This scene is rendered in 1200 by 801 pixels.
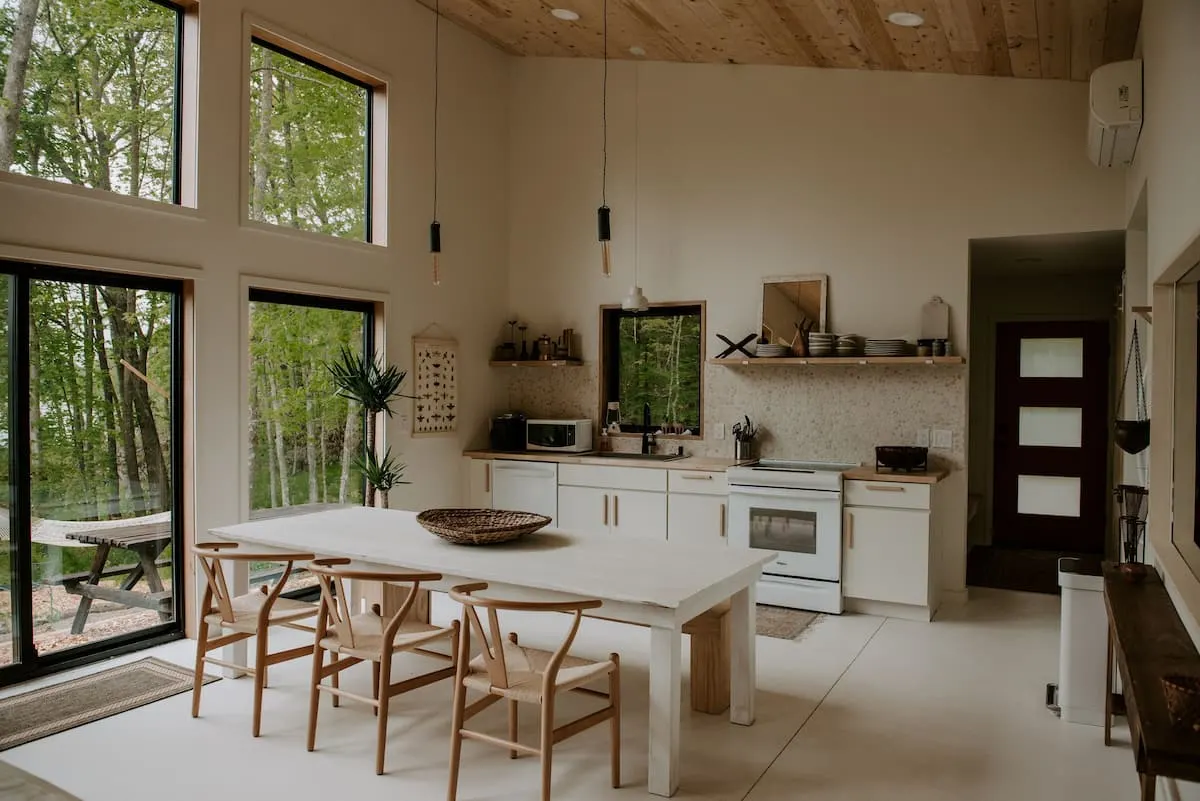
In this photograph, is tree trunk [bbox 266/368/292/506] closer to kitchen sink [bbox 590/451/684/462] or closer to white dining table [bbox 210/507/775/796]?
white dining table [bbox 210/507/775/796]

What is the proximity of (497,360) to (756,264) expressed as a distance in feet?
6.96

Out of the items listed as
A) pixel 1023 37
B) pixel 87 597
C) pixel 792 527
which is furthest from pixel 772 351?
pixel 87 597

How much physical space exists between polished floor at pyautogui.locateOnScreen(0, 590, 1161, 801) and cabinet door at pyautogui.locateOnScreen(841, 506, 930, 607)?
822 millimetres

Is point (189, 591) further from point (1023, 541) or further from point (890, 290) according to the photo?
point (1023, 541)

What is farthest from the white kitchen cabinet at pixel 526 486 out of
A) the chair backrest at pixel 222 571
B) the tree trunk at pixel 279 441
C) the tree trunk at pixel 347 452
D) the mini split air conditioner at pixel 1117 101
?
the mini split air conditioner at pixel 1117 101

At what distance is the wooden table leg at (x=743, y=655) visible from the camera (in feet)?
11.3

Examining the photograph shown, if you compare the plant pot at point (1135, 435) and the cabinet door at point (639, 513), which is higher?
the plant pot at point (1135, 435)

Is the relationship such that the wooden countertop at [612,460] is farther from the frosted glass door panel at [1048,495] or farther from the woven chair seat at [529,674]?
the frosted glass door panel at [1048,495]

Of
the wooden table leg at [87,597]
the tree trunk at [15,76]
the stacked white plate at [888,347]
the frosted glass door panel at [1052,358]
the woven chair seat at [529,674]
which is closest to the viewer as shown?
the woven chair seat at [529,674]

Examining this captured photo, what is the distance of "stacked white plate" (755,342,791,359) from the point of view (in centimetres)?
575

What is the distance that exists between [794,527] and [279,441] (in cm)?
312

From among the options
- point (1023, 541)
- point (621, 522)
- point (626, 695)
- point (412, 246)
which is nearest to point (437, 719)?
point (626, 695)

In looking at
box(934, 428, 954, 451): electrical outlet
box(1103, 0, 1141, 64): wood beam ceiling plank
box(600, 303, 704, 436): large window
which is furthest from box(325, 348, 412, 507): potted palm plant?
box(1103, 0, 1141, 64): wood beam ceiling plank

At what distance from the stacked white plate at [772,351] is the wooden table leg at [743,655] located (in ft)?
8.37
